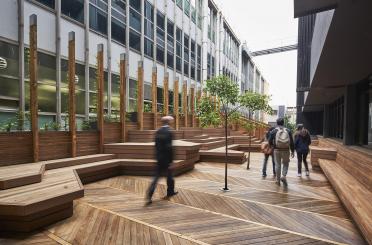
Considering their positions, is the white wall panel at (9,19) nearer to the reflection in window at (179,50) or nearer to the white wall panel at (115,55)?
the white wall panel at (115,55)

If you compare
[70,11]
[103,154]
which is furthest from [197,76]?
[103,154]

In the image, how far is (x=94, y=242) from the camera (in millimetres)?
3566

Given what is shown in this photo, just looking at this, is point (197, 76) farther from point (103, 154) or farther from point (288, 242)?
point (288, 242)

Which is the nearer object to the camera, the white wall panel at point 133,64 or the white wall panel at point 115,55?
the white wall panel at point 115,55

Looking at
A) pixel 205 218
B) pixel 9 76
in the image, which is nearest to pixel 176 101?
pixel 9 76

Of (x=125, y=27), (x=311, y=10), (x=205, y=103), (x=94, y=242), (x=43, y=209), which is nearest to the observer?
(x=94, y=242)

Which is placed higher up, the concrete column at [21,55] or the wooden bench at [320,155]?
the concrete column at [21,55]

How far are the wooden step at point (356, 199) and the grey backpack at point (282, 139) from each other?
126 cm

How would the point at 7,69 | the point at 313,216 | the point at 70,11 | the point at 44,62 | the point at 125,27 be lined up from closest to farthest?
1. the point at 313,216
2. the point at 7,69
3. the point at 44,62
4. the point at 70,11
5. the point at 125,27

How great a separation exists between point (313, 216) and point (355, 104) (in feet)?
21.6

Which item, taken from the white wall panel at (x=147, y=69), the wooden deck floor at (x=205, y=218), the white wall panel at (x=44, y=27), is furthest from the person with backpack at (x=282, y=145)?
the white wall panel at (x=147, y=69)

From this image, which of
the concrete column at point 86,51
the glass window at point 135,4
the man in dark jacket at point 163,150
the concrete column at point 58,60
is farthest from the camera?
the glass window at point 135,4

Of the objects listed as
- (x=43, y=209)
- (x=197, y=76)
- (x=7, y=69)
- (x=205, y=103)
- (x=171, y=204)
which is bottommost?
(x=171, y=204)

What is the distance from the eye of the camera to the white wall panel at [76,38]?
31.9 feet
